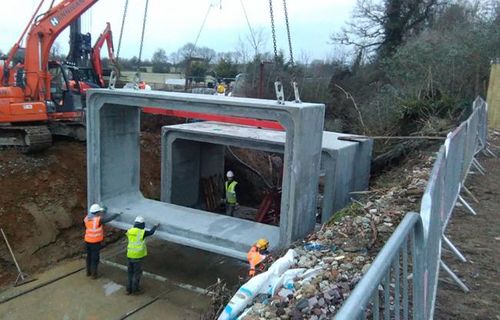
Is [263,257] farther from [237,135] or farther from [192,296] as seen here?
[237,135]

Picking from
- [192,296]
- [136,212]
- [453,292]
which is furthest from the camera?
[136,212]

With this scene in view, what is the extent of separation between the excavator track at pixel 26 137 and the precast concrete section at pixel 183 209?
9.61ft

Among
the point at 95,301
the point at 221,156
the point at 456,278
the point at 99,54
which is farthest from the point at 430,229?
the point at 99,54

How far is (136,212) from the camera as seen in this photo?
9977 millimetres

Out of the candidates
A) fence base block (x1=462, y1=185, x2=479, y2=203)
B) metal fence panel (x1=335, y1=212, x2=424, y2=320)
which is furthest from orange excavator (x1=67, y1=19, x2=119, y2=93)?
metal fence panel (x1=335, y1=212, x2=424, y2=320)

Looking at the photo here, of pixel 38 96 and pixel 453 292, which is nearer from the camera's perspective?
pixel 453 292

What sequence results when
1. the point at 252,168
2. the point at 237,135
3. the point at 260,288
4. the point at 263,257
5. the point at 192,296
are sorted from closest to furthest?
1. the point at 260,288
2. the point at 263,257
3. the point at 192,296
4. the point at 237,135
5. the point at 252,168

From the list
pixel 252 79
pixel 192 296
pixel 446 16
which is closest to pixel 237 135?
pixel 192 296

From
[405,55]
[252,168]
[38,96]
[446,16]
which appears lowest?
[252,168]

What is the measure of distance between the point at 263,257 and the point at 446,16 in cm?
2518

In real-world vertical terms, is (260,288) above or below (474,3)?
below

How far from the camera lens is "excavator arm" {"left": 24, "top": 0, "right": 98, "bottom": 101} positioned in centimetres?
1210

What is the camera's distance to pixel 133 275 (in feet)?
29.6

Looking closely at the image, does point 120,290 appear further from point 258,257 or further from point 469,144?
point 469,144
